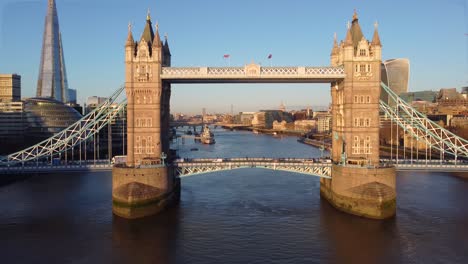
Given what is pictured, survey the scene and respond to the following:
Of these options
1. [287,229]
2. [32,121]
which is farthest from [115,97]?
[32,121]

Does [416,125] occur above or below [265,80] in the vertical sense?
below

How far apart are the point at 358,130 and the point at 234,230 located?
18.6m

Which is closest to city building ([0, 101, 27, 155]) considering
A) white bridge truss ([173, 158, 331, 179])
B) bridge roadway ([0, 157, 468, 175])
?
bridge roadway ([0, 157, 468, 175])

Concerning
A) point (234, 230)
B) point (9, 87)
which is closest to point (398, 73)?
point (9, 87)

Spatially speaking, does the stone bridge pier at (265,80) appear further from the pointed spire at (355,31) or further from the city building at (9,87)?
the city building at (9,87)

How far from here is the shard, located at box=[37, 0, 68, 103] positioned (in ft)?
505

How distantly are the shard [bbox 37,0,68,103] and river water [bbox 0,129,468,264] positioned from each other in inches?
4270

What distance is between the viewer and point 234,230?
40250 mm

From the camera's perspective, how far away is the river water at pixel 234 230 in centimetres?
3412

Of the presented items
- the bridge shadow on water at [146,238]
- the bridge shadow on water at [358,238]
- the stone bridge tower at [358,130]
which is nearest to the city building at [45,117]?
the bridge shadow on water at [146,238]

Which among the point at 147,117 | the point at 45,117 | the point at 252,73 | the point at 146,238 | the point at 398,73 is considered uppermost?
the point at 398,73

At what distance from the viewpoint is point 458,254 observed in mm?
34219

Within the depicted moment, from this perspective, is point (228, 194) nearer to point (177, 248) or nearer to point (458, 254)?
point (177, 248)

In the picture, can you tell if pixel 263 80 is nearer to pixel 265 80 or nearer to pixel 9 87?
pixel 265 80
